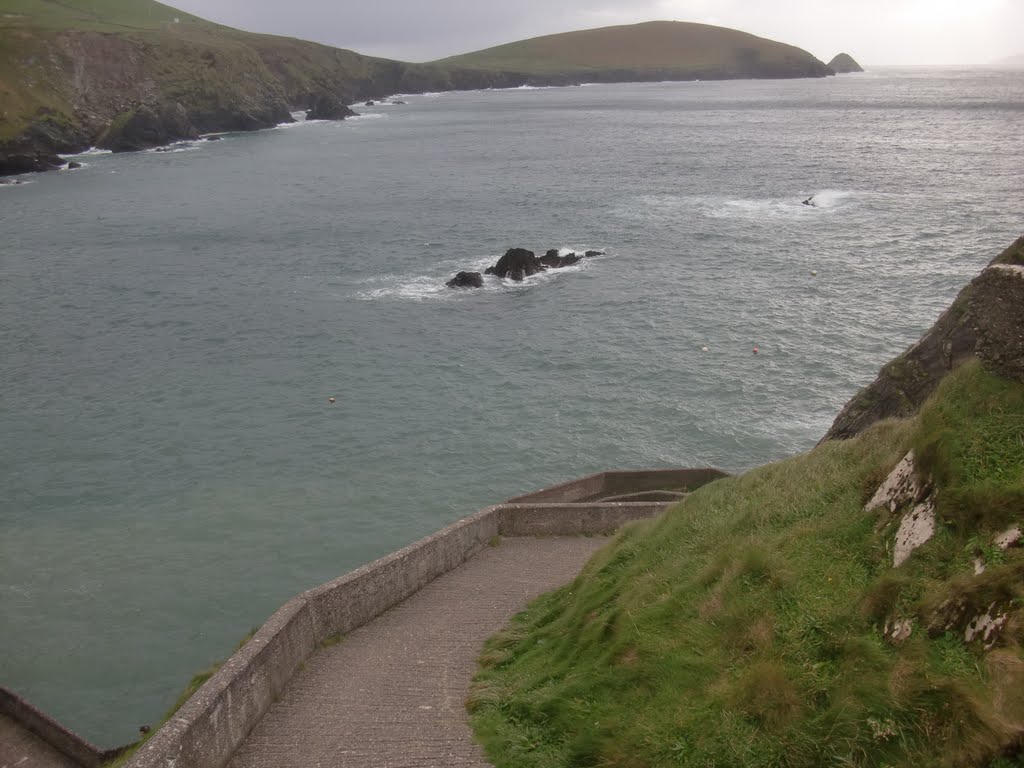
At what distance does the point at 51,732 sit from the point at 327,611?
6.28 metres

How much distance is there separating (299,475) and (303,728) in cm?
1738

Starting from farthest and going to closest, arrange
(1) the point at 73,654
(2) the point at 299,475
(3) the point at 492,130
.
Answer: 1. (3) the point at 492,130
2. (2) the point at 299,475
3. (1) the point at 73,654

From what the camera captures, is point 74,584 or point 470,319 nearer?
point 74,584

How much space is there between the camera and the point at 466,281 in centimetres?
4988

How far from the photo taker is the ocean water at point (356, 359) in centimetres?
2319

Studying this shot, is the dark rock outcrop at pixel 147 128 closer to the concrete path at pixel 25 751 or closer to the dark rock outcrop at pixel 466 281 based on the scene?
the dark rock outcrop at pixel 466 281

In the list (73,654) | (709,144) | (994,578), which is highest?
(709,144)

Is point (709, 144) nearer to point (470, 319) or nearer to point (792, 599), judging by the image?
point (470, 319)

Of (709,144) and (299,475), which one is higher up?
(709,144)

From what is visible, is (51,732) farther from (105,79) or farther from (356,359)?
(105,79)

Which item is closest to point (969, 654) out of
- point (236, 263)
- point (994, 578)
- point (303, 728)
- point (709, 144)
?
point (994, 578)

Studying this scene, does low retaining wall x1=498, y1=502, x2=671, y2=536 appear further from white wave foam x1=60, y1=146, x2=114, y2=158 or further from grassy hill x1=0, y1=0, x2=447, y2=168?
white wave foam x1=60, y1=146, x2=114, y2=158

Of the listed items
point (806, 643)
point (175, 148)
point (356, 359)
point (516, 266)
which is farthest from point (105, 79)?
point (806, 643)

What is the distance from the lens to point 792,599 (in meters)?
9.37
